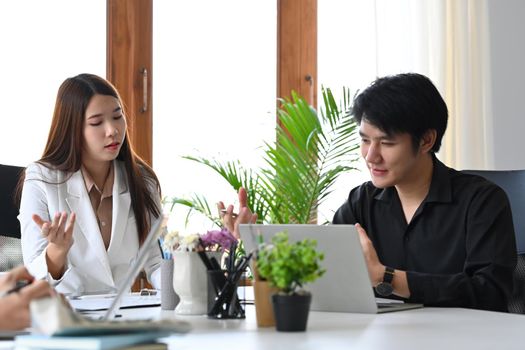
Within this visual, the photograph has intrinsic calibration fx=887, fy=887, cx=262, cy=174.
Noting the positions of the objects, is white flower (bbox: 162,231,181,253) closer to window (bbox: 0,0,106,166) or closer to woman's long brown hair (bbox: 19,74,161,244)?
woman's long brown hair (bbox: 19,74,161,244)

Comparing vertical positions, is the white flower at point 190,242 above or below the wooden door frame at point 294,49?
below

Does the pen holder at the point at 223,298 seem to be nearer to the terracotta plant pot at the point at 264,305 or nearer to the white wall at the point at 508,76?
the terracotta plant pot at the point at 264,305

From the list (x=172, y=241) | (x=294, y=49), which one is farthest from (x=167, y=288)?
(x=294, y=49)

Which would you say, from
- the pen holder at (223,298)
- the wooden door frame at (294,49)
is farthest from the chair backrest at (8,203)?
the wooden door frame at (294,49)

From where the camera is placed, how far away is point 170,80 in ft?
14.2

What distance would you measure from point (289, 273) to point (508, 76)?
3.64m

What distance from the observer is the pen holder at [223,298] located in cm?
190

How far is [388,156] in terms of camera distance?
98.9 inches

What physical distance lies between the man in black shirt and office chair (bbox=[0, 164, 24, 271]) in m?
1.07

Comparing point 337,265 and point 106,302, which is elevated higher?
point 337,265

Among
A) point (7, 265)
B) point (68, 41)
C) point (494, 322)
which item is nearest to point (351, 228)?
point (494, 322)

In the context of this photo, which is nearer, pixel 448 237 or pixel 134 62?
pixel 448 237

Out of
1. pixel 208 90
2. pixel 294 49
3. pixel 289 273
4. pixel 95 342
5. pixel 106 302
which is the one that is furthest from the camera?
pixel 294 49

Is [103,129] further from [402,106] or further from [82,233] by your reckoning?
[402,106]
